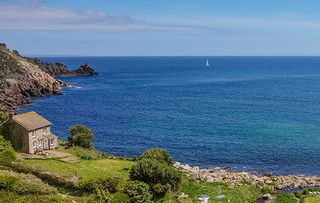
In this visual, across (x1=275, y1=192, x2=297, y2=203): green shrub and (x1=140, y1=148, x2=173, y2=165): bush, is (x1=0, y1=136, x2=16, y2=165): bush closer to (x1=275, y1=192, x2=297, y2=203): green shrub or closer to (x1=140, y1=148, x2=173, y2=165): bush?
(x1=140, y1=148, x2=173, y2=165): bush

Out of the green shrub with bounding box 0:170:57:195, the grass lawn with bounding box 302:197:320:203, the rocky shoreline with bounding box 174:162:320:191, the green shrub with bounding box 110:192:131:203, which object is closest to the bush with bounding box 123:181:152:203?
the green shrub with bounding box 110:192:131:203

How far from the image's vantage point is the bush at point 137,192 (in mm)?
38812

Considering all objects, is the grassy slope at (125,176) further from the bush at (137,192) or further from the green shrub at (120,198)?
the green shrub at (120,198)

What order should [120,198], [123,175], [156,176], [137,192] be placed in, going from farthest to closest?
[123,175], [156,176], [137,192], [120,198]

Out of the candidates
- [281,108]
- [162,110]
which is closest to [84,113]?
[162,110]

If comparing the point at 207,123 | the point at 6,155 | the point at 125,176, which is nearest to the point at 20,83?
the point at 207,123

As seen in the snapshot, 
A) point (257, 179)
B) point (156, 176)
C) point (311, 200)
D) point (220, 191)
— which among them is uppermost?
point (156, 176)

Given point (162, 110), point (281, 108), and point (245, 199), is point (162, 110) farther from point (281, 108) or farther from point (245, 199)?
point (245, 199)

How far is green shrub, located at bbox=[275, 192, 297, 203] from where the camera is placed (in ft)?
158

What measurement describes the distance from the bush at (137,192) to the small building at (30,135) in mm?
22823

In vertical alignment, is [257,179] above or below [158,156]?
below

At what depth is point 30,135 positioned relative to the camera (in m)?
57.9

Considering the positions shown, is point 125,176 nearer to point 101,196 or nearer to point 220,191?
point 220,191

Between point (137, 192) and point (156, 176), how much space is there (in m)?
5.10
